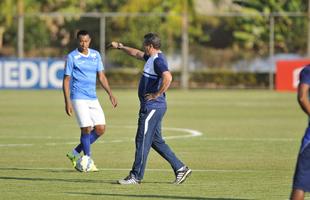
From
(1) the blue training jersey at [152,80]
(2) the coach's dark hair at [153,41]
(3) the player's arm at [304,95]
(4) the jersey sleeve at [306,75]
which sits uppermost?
(4) the jersey sleeve at [306,75]

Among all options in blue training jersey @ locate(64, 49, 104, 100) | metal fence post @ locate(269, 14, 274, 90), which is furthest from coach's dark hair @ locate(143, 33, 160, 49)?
metal fence post @ locate(269, 14, 274, 90)

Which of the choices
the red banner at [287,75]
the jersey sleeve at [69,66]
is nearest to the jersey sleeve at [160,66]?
the jersey sleeve at [69,66]

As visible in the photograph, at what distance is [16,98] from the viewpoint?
42.6 m

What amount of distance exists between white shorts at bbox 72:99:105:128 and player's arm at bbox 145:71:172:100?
7.24ft

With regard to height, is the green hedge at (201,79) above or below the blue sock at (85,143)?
below

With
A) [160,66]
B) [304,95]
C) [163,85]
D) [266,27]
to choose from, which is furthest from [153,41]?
[266,27]

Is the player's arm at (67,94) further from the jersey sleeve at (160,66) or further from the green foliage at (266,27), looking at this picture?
the green foliage at (266,27)

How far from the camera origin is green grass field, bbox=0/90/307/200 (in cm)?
1405

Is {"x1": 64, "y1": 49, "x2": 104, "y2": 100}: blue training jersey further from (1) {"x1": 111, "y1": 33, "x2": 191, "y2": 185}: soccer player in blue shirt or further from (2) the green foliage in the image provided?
(2) the green foliage

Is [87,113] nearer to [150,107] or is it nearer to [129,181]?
[150,107]

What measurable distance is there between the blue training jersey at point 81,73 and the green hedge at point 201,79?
35989 millimetres

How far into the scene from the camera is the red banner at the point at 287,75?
157 ft

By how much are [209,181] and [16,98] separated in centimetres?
2803

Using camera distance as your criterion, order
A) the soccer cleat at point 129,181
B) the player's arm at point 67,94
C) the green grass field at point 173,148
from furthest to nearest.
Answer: the player's arm at point 67,94
the soccer cleat at point 129,181
the green grass field at point 173,148
